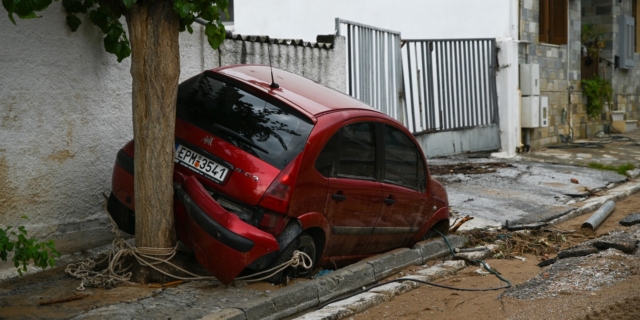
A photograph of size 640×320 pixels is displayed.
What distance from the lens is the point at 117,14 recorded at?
694 centimetres

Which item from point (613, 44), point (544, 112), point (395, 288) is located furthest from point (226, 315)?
point (613, 44)

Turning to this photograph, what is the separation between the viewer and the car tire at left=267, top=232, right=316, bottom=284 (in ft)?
20.4

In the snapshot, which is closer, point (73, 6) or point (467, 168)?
point (73, 6)

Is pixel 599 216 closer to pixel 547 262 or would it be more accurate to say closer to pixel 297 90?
pixel 547 262

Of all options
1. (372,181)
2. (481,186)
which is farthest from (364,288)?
(481,186)

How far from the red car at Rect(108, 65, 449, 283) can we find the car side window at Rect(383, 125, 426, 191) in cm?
2

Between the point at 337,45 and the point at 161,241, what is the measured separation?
19.0ft

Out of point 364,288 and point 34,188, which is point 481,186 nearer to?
point 364,288

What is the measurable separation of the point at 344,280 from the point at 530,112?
38.1ft

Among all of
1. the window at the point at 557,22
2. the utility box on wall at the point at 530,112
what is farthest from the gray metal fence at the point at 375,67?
the window at the point at 557,22

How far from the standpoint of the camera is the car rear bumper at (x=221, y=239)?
5.83m

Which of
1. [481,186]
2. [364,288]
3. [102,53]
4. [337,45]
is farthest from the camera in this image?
[481,186]

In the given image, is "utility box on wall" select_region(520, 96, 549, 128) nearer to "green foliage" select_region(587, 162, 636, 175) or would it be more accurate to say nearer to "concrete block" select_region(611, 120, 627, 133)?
"green foliage" select_region(587, 162, 636, 175)

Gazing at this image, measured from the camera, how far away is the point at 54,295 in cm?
594
